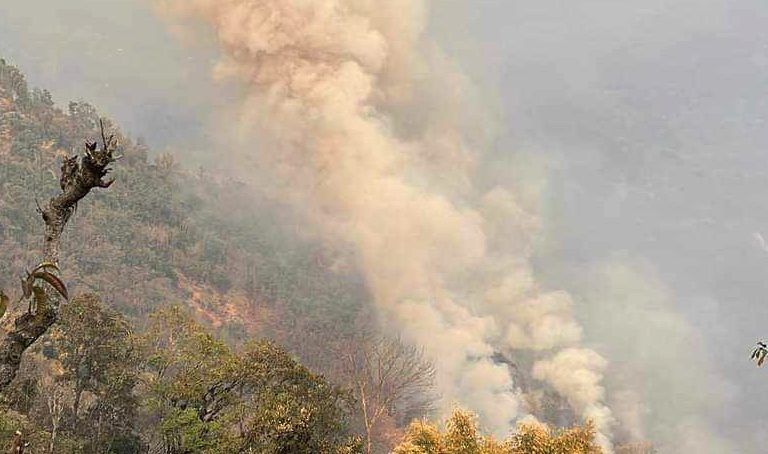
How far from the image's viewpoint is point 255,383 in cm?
1650

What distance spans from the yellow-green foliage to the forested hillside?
31mm

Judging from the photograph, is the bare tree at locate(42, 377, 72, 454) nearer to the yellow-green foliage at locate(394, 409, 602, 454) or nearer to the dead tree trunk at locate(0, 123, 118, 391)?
the yellow-green foliage at locate(394, 409, 602, 454)

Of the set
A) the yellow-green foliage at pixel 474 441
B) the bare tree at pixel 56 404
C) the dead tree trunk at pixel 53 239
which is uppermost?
the yellow-green foliage at pixel 474 441

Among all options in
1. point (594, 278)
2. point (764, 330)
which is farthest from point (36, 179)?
point (764, 330)

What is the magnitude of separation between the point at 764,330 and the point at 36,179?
10654 centimetres

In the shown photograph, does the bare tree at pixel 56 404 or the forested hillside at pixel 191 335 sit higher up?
the forested hillside at pixel 191 335

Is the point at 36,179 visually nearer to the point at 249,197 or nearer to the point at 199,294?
the point at 199,294

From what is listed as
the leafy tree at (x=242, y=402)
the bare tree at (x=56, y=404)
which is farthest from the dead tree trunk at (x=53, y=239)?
the bare tree at (x=56, y=404)

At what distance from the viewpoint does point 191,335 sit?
58.0 ft

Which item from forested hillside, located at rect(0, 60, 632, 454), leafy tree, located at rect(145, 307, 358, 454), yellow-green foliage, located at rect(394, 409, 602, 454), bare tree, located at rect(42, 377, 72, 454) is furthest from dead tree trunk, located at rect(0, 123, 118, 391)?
bare tree, located at rect(42, 377, 72, 454)

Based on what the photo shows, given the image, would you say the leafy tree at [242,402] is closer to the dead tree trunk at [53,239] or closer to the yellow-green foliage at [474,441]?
the yellow-green foliage at [474,441]

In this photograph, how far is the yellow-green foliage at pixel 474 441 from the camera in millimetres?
14602

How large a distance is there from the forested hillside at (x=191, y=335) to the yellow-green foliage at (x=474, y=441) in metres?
0.03

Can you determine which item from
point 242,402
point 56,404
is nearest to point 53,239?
point 242,402
